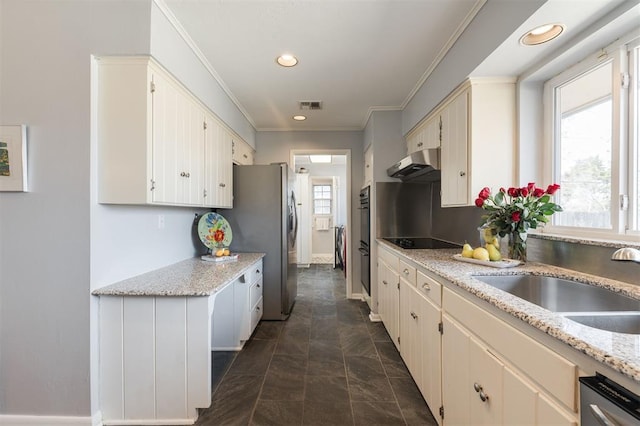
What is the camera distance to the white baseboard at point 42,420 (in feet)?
4.90

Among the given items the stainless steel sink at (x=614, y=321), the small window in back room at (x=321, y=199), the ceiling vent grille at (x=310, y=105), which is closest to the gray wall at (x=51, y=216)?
the ceiling vent grille at (x=310, y=105)

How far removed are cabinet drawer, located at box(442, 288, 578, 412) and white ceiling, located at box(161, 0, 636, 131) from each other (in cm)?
140

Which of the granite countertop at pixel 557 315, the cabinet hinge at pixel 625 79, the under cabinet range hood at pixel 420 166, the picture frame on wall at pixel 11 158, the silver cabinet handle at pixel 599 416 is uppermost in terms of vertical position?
the cabinet hinge at pixel 625 79

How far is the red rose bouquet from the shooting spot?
5.06 feet

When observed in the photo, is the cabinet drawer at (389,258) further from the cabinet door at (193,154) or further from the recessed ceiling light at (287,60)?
the recessed ceiling light at (287,60)

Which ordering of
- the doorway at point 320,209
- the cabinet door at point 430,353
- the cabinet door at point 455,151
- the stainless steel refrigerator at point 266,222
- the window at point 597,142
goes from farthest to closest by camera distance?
the doorway at point 320,209, the stainless steel refrigerator at point 266,222, the cabinet door at point 455,151, the cabinet door at point 430,353, the window at point 597,142

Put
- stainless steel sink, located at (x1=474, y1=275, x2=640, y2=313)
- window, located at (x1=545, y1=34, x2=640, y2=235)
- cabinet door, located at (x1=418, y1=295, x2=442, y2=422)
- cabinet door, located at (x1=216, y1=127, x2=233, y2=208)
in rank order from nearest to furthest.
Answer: stainless steel sink, located at (x1=474, y1=275, x2=640, y2=313) < window, located at (x1=545, y1=34, x2=640, y2=235) < cabinet door, located at (x1=418, y1=295, x2=442, y2=422) < cabinet door, located at (x1=216, y1=127, x2=233, y2=208)

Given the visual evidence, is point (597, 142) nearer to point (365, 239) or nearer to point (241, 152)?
point (365, 239)

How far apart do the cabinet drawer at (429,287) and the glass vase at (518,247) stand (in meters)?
0.58

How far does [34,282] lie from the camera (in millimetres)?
1513

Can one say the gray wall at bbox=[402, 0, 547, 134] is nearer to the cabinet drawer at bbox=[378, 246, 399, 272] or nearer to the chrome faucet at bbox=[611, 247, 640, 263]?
the chrome faucet at bbox=[611, 247, 640, 263]

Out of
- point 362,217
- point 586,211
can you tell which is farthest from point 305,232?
point 586,211

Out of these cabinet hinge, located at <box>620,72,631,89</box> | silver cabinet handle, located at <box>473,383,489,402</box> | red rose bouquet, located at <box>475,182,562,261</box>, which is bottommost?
silver cabinet handle, located at <box>473,383,489,402</box>

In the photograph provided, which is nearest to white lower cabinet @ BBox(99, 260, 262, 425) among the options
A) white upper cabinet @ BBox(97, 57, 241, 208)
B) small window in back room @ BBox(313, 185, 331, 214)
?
white upper cabinet @ BBox(97, 57, 241, 208)
